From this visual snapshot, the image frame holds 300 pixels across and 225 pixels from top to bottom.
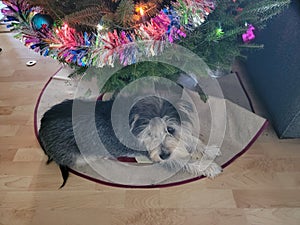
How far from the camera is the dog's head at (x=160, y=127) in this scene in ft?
3.19

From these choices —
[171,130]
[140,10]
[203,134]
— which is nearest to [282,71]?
[203,134]

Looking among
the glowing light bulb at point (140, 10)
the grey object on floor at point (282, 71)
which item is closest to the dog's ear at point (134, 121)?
the glowing light bulb at point (140, 10)

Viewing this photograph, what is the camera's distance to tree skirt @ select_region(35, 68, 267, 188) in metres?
1.04

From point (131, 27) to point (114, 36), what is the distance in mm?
80

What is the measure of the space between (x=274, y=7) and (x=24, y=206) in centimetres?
116

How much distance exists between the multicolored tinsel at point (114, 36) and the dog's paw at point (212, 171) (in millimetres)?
489

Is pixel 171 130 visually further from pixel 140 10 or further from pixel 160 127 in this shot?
pixel 140 10

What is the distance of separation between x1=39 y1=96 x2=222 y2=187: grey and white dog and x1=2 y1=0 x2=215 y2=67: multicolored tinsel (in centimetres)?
24

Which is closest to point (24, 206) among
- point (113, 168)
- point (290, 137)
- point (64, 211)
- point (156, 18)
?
point (64, 211)

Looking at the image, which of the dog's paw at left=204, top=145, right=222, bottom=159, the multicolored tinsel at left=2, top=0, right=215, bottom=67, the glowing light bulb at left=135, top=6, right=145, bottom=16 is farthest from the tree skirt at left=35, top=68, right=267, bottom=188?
the glowing light bulb at left=135, top=6, right=145, bottom=16

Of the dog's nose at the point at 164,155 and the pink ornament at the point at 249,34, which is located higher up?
the pink ornament at the point at 249,34

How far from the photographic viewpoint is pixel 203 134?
3.84 feet

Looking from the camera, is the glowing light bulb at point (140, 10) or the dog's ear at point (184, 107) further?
the dog's ear at point (184, 107)

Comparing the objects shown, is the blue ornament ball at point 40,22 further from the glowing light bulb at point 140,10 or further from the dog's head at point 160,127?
the dog's head at point 160,127
